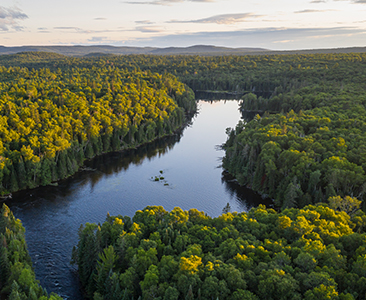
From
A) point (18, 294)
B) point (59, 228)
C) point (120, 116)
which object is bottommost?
point (59, 228)

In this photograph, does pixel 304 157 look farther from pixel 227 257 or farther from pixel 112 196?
pixel 112 196

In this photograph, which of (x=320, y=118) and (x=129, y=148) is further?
(x=129, y=148)

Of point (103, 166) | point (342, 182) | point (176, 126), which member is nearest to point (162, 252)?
point (342, 182)

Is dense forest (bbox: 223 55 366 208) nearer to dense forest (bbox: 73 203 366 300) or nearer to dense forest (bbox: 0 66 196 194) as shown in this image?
dense forest (bbox: 73 203 366 300)

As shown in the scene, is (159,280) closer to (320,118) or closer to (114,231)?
(114,231)

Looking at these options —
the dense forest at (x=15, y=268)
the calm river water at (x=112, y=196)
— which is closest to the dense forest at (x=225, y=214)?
the dense forest at (x=15, y=268)

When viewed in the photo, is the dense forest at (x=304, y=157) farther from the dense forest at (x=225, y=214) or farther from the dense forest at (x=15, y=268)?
the dense forest at (x=15, y=268)
